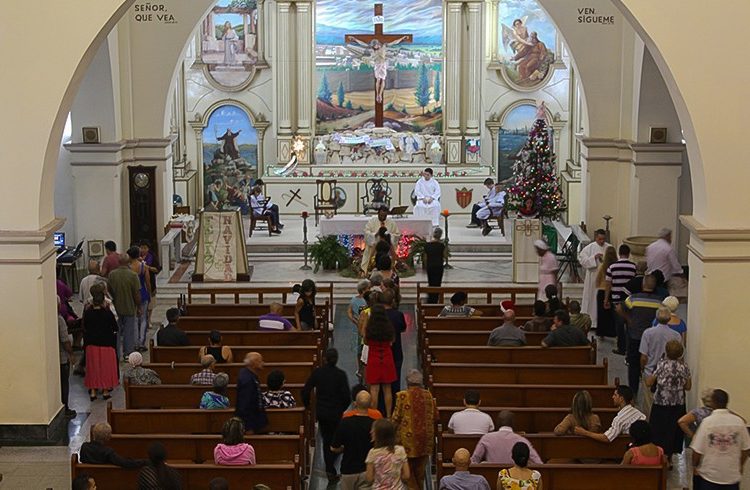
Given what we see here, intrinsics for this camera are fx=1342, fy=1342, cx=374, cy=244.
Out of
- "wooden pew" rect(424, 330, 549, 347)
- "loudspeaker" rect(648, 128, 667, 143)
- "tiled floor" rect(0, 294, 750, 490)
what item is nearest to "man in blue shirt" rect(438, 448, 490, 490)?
"tiled floor" rect(0, 294, 750, 490)

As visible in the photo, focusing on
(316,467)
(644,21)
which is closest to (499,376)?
(316,467)

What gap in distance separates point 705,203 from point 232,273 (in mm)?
10159

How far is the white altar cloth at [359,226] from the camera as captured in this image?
24562mm

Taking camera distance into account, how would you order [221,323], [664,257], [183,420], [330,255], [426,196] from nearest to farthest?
[183,420] < [221,323] < [664,257] < [330,255] < [426,196]

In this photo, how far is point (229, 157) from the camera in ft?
104

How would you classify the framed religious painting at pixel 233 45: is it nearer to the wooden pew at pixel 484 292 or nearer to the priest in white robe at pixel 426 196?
the priest in white robe at pixel 426 196

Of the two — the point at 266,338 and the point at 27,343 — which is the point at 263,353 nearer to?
the point at 266,338

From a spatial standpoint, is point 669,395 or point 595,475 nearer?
point 595,475

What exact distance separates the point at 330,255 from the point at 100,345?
8.14 meters

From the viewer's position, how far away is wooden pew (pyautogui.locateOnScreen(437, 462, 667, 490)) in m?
11.2

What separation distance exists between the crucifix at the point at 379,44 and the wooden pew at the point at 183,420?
1887 cm

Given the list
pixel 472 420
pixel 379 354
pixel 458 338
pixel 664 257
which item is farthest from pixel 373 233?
pixel 472 420

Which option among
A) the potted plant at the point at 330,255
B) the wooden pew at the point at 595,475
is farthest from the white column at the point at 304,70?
the wooden pew at the point at 595,475

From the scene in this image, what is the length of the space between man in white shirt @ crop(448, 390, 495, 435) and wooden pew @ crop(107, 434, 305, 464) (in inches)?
57.2
